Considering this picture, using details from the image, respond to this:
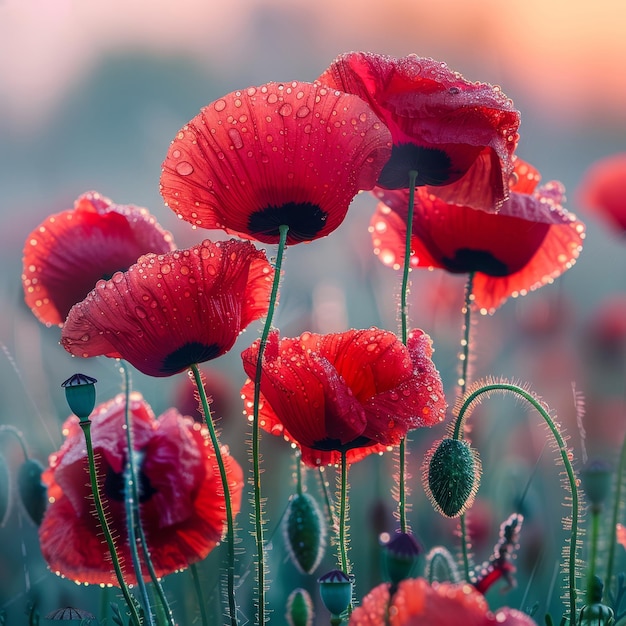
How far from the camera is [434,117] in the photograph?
0.86m

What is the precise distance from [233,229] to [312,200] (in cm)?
9

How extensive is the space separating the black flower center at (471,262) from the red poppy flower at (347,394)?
27cm

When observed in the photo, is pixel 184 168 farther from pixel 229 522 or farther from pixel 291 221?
pixel 229 522

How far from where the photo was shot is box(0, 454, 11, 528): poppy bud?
3.64ft

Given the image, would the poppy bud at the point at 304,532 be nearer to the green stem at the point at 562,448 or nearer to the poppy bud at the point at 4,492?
the green stem at the point at 562,448

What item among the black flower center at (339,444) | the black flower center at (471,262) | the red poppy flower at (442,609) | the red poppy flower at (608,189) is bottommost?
the red poppy flower at (442,609)

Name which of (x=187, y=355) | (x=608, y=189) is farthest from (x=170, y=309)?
(x=608, y=189)

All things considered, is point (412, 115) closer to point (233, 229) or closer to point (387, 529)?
point (233, 229)

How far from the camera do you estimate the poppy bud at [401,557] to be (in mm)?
641

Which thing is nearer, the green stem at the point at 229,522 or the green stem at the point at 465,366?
the green stem at the point at 229,522

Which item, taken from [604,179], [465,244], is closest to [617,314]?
[604,179]

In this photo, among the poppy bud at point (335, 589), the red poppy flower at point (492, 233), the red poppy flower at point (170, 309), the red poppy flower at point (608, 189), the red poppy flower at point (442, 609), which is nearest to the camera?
the red poppy flower at point (442, 609)

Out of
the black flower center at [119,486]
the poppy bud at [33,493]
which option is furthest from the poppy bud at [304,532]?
the poppy bud at [33,493]

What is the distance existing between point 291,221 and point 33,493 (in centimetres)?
50
